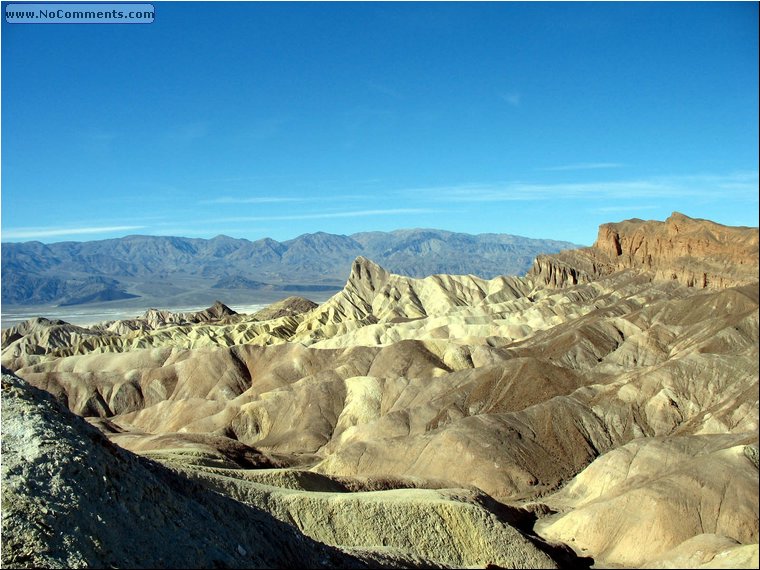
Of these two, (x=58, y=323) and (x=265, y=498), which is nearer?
(x=265, y=498)

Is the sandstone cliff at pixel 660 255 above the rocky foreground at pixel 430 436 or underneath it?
above

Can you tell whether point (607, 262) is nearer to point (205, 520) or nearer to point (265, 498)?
point (265, 498)

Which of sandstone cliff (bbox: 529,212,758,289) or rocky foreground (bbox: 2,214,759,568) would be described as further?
sandstone cliff (bbox: 529,212,758,289)

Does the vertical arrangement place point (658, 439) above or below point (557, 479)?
above

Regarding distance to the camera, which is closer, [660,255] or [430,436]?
[430,436]

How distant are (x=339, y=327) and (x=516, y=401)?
60.2 meters

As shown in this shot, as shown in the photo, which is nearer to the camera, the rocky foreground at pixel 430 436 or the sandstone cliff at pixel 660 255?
the rocky foreground at pixel 430 436

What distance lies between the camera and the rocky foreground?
2189 centimetres

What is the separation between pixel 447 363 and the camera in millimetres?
86312

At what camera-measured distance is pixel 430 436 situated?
59.8 meters

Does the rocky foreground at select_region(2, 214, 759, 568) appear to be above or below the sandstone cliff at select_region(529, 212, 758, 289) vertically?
below

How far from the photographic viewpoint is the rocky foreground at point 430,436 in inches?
862

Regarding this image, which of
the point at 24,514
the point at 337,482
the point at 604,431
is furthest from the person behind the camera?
the point at 604,431

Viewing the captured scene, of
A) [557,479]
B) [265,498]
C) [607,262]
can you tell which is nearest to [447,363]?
[557,479]
